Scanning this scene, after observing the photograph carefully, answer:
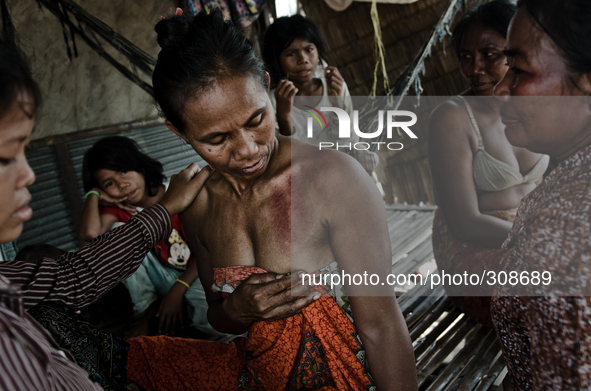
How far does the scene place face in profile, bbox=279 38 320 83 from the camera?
2676mm

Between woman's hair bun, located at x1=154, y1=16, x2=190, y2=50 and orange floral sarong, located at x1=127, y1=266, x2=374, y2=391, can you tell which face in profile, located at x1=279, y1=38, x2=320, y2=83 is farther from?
orange floral sarong, located at x1=127, y1=266, x2=374, y2=391

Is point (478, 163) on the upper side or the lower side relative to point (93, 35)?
lower

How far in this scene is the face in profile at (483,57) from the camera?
1.81 metres

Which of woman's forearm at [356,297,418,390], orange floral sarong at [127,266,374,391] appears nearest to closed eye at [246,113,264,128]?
orange floral sarong at [127,266,374,391]

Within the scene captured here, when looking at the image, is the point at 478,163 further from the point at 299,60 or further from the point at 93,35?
the point at 93,35

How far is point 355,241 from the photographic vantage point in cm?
110

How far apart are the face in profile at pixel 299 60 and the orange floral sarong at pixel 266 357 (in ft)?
5.86

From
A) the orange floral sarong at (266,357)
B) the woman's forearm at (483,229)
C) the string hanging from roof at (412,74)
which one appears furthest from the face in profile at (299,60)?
the orange floral sarong at (266,357)

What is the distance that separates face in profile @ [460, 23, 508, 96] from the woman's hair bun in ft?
4.43

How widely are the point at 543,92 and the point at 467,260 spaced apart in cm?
107

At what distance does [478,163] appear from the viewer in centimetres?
187

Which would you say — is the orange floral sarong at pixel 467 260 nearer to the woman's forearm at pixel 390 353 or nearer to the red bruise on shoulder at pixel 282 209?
the woman's forearm at pixel 390 353

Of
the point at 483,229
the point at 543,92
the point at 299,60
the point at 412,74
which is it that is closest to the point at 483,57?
the point at 483,229

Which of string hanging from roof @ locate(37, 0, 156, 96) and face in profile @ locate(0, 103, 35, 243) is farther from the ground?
string hanging from roof @ locate(37, 0, 156, 96)
